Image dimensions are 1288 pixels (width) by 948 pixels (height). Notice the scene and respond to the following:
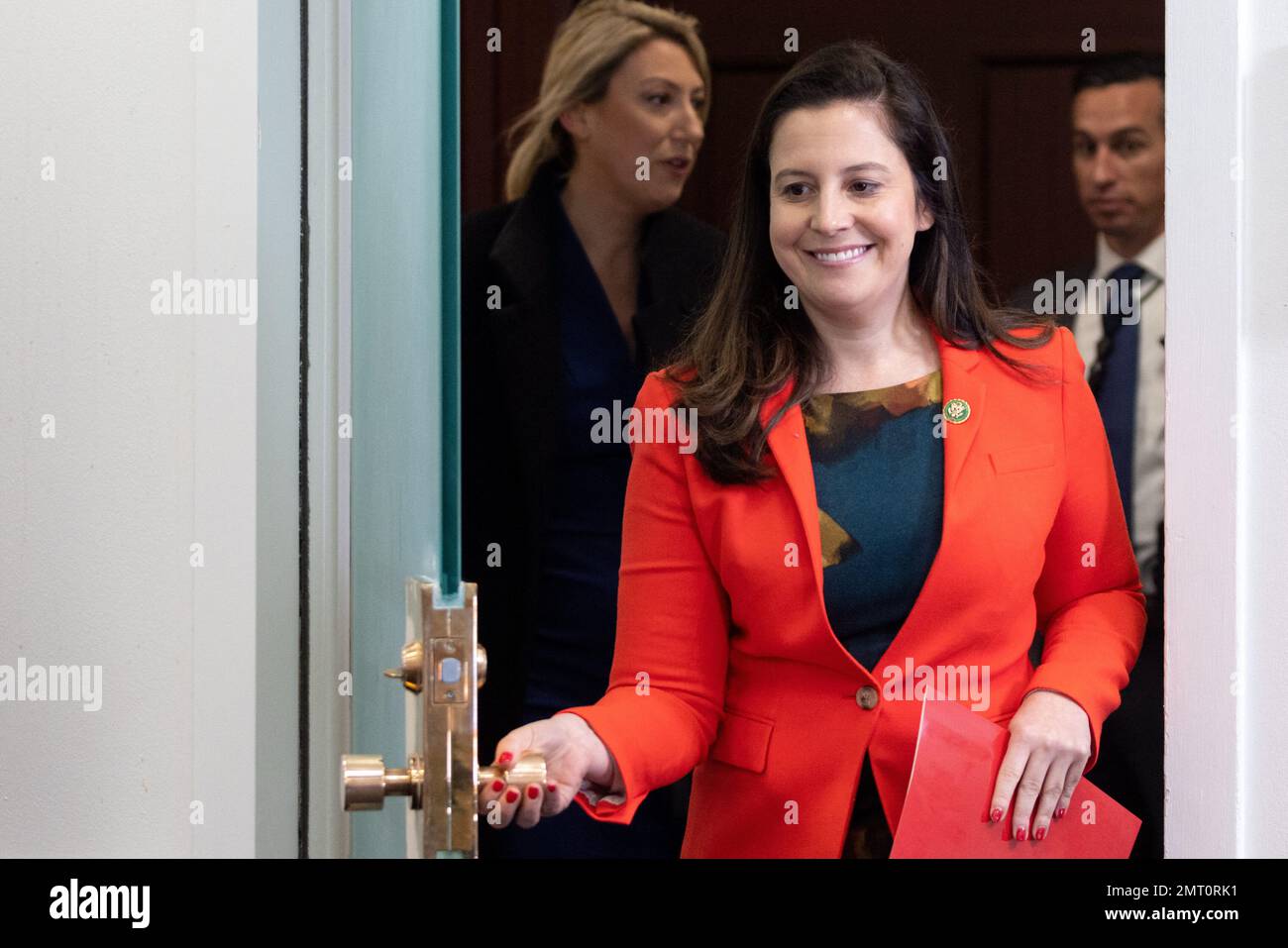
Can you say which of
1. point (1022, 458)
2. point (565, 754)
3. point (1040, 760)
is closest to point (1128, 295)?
point (1022, 458)

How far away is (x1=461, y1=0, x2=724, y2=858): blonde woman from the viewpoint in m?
1.16

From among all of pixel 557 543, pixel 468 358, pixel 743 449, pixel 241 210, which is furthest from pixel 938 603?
pixel 241 210

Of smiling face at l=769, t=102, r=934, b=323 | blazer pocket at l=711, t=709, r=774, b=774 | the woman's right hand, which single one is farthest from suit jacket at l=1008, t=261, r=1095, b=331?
the woman's right hand

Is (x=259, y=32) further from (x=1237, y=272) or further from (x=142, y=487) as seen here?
(x=1237, y=272)

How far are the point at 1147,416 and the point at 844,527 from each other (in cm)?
30

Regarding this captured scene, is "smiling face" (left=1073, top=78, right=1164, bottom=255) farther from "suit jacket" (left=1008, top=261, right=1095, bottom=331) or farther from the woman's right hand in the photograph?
the woman's right hand

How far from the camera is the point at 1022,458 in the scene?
1.14 m

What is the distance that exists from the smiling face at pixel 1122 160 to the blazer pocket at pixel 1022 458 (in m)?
0.20

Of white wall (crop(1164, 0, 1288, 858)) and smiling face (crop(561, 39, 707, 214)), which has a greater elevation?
smiling face (crop(561, 39, 707, 214))

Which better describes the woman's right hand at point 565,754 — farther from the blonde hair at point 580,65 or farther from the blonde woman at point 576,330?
the blonde hair at point 580,65

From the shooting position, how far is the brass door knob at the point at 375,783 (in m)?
0.72

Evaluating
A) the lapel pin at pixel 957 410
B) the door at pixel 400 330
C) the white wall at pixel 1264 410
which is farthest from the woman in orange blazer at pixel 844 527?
the door at pixel 400 330

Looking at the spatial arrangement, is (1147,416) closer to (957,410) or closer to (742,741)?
(957,410)

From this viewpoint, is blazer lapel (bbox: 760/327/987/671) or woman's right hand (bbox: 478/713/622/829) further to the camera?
blazer lapel (bbox: 760/327/987/671)
